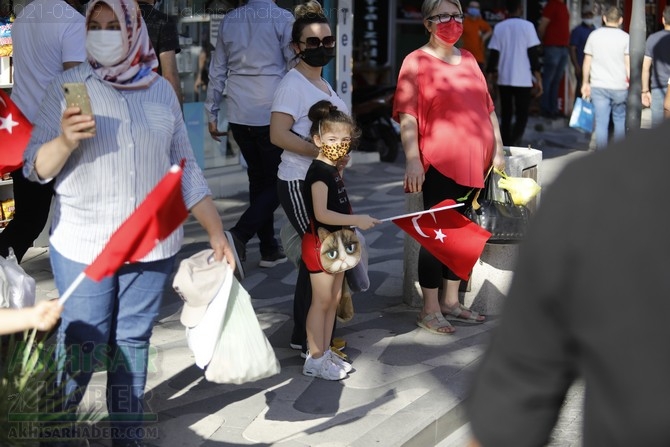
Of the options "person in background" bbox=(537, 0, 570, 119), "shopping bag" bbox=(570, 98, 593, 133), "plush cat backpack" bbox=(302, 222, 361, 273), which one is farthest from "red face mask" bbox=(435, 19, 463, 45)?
"person in background" bbox=(537, 0, 570, 119)

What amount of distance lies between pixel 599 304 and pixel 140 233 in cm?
216

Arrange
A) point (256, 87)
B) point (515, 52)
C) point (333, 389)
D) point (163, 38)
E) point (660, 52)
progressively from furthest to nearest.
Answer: point (515, 52) < point (660, 52) < point (256, 87) < point (163, 38) < point (333, 389)

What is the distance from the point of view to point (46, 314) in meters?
3.44

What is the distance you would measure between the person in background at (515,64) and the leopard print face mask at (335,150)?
855 centimetres

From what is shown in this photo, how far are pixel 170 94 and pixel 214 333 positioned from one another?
954 mm

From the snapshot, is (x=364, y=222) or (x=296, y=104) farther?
(x=296, y=104)

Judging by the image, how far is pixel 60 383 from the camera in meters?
3.98

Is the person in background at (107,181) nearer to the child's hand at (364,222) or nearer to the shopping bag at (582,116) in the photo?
the child's hand at (364,222)

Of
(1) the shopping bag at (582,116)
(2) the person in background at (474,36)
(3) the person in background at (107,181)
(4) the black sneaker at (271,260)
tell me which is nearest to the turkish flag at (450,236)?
(3) the person in background at (107,181)

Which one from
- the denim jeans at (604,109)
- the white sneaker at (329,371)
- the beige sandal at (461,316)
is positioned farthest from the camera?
the denim jeans at (604,109)

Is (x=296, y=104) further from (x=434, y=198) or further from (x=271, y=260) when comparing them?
(x=271, y=260)

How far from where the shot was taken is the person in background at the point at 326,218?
517cm

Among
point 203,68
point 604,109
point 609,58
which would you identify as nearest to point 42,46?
point 203,68

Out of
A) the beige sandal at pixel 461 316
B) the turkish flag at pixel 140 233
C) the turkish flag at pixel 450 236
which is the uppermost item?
the turkish flag at pixel 140 233
